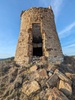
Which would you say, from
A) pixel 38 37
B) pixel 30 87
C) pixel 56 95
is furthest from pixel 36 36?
pixel 56 95

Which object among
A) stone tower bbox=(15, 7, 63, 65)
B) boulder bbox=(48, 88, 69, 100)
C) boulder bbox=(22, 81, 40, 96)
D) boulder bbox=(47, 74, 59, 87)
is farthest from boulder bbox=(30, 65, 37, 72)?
boulder bbox=(48, 88, 69, 100)

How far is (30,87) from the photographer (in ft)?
35.9

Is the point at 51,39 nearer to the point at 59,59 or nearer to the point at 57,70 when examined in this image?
the point at 59,59

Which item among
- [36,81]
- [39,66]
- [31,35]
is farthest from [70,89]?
[31,35]

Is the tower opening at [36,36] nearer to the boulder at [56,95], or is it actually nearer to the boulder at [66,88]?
the boulder at [66,88]

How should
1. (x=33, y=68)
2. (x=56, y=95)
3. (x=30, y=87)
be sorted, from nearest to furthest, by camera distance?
(x=56, y=95)
(x=30, y=87)
(x=33, y=68)

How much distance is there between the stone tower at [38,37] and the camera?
13789mm

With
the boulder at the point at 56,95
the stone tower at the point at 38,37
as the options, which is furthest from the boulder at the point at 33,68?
the boulder at the point at 56,95

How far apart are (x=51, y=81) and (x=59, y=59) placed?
10.9ft

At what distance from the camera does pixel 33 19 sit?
48.5ft

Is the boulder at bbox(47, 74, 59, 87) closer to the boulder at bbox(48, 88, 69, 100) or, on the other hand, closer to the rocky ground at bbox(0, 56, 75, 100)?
the rocky ground at bbox(0, 56, 75, 100)

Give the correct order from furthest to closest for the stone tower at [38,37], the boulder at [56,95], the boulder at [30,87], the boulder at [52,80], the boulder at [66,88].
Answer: the stone tower at [38,37], the boulder at [52,80], the boulder at [30,87], the boulder at [66,88], the boulder at [56,95]

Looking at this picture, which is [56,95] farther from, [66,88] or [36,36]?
[36,36]

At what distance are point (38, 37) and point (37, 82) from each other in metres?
5.40
